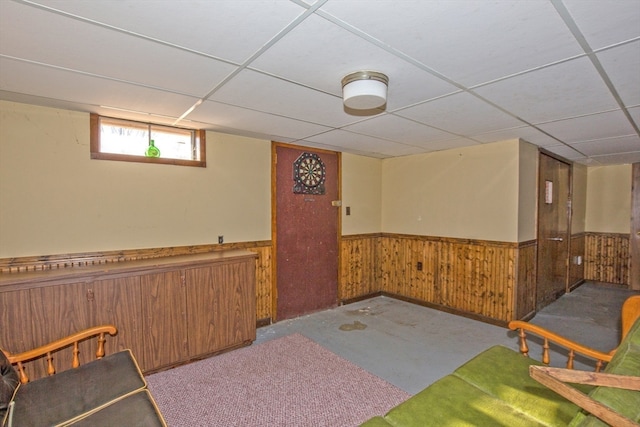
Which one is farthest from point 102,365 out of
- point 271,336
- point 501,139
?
point 501,139

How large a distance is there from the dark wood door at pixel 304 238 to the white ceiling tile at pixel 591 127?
249cm

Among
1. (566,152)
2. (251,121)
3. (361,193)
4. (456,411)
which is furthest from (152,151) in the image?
(566,152)

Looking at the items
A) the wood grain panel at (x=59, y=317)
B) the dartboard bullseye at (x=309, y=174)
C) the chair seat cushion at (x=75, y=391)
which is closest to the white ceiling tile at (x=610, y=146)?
the dartboard bullseye at (x=309, y=174)

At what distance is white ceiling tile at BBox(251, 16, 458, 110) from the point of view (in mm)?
1456

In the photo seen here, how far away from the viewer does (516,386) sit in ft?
5.39

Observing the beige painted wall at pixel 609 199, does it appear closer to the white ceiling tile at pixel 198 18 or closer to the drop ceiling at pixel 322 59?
the drop ceiling at pixel 322 59

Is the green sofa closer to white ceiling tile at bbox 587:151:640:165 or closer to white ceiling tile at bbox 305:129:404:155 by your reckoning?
white ceiling tile at bbox 305:129:404:155

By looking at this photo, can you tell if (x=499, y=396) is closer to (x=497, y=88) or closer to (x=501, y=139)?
(x=497, y=88)

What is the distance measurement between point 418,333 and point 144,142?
344 cm

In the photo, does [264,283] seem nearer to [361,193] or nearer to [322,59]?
[361,193]

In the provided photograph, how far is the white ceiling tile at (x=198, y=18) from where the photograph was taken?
1228mm

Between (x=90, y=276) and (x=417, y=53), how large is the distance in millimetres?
2640

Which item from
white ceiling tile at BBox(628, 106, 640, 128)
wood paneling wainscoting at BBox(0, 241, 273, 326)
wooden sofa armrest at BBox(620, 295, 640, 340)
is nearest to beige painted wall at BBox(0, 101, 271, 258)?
wood paneling wainscoting at BBox(0, 241, 273, 326)

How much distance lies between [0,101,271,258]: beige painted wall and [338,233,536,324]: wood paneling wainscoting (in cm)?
185
